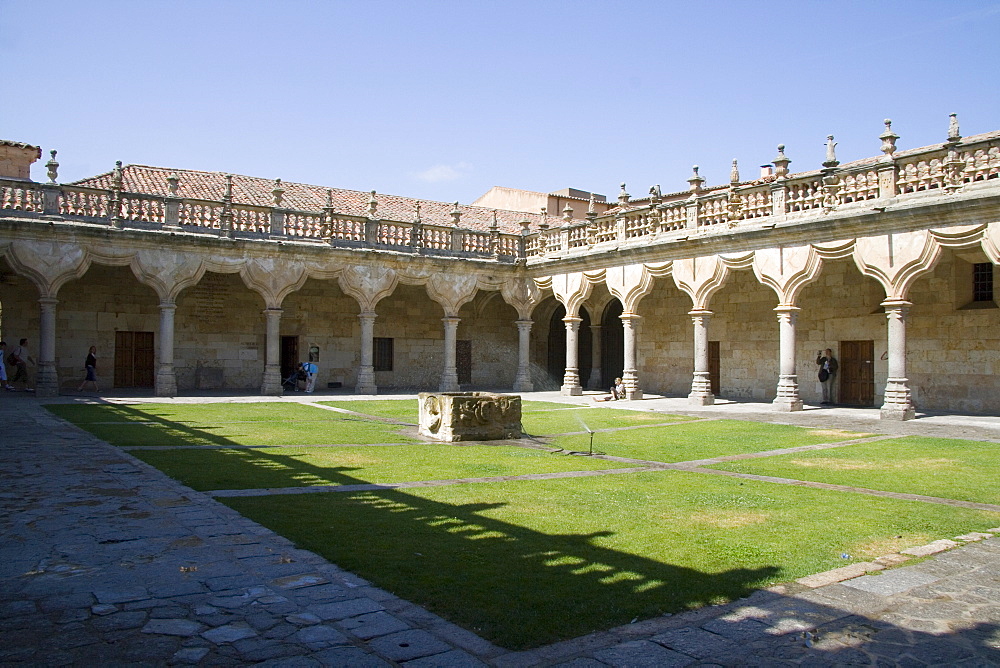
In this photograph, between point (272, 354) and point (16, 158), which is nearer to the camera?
point (272, 354)

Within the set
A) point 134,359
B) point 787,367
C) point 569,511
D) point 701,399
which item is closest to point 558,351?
point 701,399

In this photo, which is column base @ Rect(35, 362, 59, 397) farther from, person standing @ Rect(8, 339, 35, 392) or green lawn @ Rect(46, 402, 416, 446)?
green lawn @ Rect(46, 402, 416, 446)

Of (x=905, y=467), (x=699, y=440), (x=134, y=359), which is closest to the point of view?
(x=905, y=467)

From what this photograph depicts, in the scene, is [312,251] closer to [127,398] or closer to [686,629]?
[127,398]

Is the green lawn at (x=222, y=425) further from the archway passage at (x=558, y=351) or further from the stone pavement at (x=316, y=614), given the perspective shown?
the archway passage at (x=558, y=351)

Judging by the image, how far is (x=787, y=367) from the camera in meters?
17.6

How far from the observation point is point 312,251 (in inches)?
876

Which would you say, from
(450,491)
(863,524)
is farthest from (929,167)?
(450,491)

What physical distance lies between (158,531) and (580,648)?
11.1 feet

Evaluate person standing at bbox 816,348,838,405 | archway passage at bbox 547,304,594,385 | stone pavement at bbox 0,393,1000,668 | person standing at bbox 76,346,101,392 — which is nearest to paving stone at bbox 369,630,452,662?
stone pavement at bbox 0,393,1000,668

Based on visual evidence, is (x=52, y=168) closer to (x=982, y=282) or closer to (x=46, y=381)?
(x=46, y=381)

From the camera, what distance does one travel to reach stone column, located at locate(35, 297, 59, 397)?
18.6 m

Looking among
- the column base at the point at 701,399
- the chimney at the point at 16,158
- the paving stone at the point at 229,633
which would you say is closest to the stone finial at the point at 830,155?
the column base at the point at 701,399

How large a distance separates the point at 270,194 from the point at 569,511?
73.3ft
